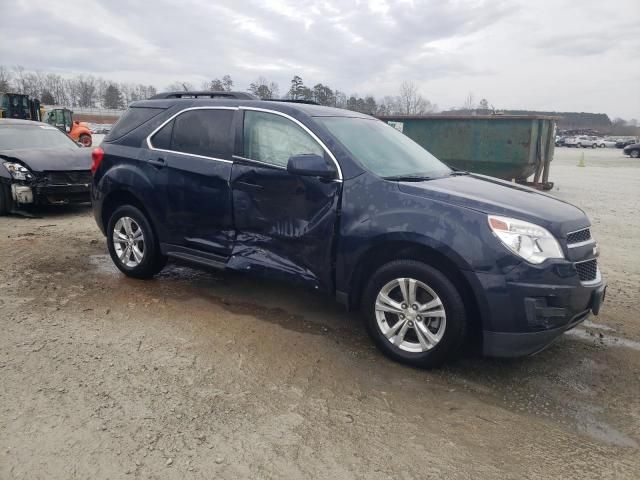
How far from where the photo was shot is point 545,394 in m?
3.39

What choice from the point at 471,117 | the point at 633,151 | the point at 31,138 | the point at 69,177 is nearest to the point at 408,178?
the point at 69,177

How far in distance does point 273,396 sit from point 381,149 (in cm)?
226

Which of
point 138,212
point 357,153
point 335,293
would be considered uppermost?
point 357,153

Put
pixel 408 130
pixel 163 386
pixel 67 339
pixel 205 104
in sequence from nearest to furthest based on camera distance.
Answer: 1. pixel 163 386
2. pixel 67 339
3. pixel 205 104
4. pixel 408 130

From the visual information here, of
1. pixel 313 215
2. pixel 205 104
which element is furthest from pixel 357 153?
pixel 205 104

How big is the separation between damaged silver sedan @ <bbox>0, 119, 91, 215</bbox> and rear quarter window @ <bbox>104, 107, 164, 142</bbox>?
365 centimetres

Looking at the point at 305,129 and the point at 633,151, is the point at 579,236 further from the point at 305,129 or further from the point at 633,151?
the point at 633,151

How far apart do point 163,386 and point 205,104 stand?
2747 millimetres

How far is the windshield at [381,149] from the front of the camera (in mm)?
4031

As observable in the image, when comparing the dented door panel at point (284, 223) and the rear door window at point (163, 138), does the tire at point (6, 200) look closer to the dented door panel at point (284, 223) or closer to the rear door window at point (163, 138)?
the rear door window at point (163, 138)

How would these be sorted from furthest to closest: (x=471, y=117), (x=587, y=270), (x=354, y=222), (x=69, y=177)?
(x=471, y=117) < (x=69, y=177) < (x=354, y=222) < (x=587, y=270)

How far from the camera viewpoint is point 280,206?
13.7 feet

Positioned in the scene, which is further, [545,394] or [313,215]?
[313,215]

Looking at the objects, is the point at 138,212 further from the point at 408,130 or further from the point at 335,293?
the point at 408,130
